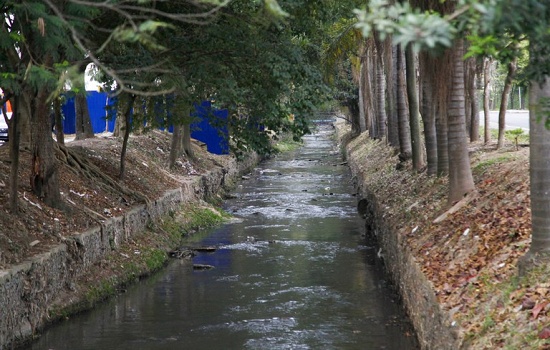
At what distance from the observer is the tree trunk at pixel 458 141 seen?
15.4m

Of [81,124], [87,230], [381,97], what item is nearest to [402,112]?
[87,230]

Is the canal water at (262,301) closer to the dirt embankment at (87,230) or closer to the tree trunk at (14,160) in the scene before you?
the dirt embankment at (87,230)

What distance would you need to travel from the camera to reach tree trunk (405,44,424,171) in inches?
828

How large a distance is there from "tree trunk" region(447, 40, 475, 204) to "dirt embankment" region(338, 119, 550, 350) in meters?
0.35

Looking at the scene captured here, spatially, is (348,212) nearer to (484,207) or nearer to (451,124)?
(451,124)

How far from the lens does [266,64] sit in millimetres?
16156

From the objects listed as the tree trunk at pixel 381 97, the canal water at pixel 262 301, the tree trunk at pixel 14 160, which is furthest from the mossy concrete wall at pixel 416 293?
the tree trunk at pixel 381 97

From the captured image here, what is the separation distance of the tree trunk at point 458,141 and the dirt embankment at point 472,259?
345 millimetres

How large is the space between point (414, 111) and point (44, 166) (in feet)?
32.1

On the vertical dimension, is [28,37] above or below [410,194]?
above

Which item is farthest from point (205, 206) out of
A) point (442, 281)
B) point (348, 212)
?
point (442, 281)

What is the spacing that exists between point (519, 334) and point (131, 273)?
11066 millimetres

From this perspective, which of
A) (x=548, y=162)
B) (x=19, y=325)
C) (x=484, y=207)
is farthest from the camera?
(x=484, y=207)

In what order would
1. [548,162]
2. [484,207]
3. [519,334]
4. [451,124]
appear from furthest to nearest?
1. [451,124]
2. [484,207]
3. [548,162]
4. [519,334]
